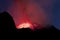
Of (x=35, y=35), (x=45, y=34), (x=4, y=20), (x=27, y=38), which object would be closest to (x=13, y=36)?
(x=27, y=38)

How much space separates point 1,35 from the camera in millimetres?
4988

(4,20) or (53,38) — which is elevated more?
(4,20)

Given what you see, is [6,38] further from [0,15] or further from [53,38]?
[0,15]

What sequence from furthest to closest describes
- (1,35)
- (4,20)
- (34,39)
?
(4,20), (34,39), (1,35)

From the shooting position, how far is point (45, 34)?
16.9ft

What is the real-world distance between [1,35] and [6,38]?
9.1 inches

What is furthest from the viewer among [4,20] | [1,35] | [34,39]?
[4,20]

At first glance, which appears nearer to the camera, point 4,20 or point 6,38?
point 6,38

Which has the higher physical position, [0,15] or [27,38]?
[0,15]

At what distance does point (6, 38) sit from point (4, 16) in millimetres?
17039

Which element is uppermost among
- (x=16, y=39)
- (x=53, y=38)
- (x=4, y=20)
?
(x=4, y=20)

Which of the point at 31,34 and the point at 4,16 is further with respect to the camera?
the point at 4,16

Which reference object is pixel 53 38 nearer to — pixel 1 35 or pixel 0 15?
pixel 1 35

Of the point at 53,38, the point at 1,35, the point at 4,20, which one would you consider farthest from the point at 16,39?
the point at 4,20
